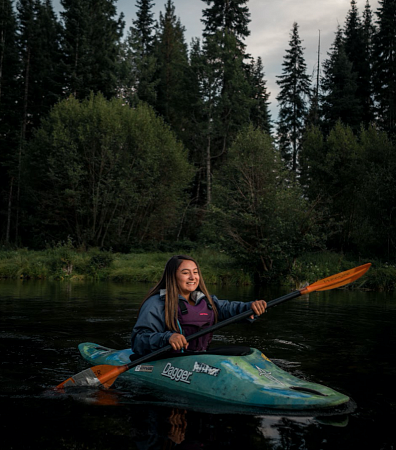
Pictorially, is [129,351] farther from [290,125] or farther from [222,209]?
[290,125]

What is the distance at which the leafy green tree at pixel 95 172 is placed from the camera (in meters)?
23.2

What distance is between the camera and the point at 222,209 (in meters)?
17.5

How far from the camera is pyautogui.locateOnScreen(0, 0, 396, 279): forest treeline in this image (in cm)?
1841

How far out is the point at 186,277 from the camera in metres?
4.28

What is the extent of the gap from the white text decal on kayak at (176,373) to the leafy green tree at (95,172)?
19.1 m

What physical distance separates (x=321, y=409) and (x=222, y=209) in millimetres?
14142

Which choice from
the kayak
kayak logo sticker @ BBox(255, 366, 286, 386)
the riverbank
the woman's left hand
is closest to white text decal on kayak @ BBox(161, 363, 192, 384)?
the kayak

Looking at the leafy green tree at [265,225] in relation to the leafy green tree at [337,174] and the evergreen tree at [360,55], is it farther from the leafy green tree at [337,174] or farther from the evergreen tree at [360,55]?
the evergreen tree at [360,55]

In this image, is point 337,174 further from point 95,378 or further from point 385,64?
point 95,378

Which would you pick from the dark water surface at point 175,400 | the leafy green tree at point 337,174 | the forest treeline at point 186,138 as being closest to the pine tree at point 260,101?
the forest treeline at point 186,138

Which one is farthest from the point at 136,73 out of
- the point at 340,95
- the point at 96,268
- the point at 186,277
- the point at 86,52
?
the point at 186,277

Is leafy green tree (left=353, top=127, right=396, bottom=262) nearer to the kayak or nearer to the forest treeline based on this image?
the forest treeline

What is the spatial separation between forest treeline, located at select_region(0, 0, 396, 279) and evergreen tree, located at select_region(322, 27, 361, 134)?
0.33 ft

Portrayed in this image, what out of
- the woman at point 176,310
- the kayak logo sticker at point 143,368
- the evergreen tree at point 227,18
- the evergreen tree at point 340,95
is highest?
the evergreen tree at point 227,18
